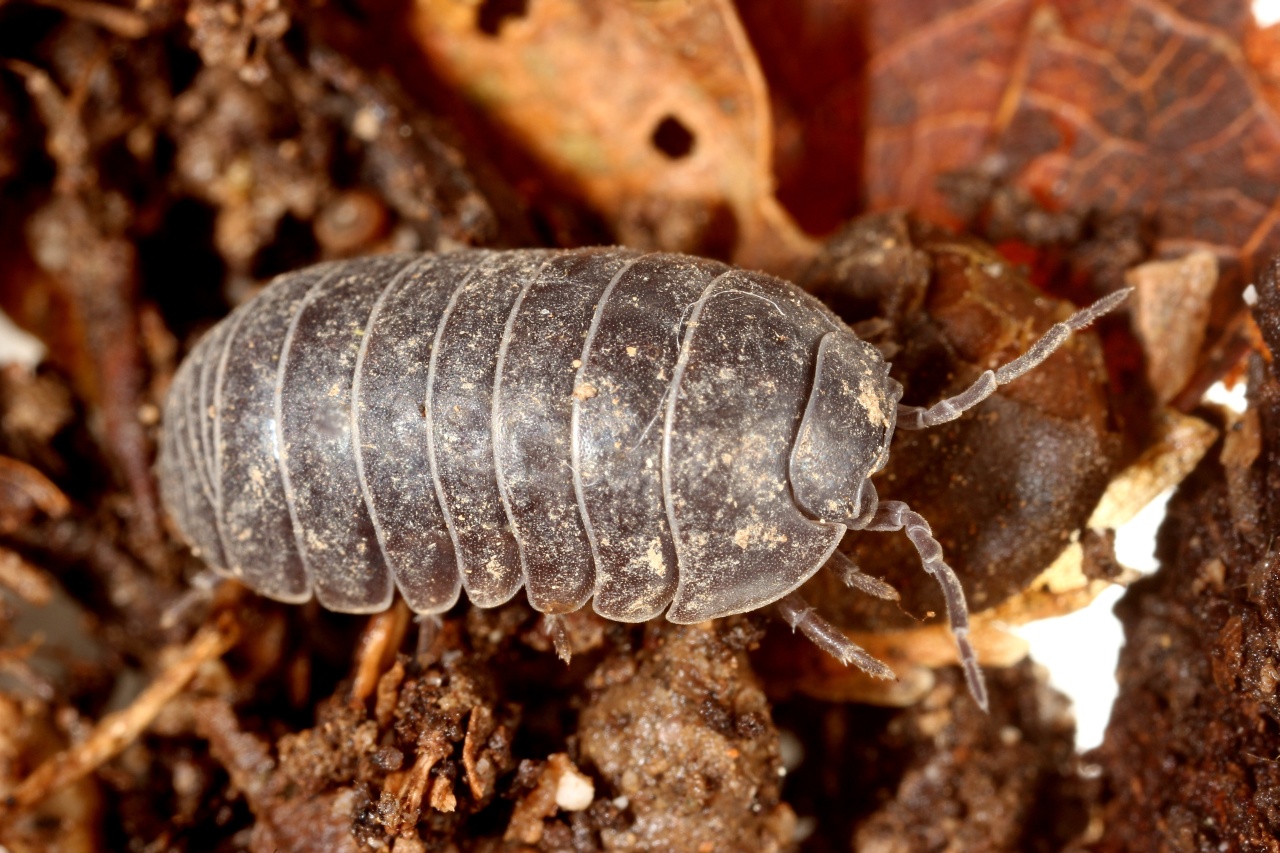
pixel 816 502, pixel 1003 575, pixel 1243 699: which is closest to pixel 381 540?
pixel 816 502

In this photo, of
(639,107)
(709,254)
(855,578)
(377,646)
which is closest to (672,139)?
(639,107)

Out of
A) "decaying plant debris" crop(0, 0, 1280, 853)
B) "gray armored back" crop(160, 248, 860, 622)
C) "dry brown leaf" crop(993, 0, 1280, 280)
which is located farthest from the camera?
"dry brown leaf" crop(993, 0, 1280, 280)

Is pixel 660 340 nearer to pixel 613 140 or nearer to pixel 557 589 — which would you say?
pixel 557 589

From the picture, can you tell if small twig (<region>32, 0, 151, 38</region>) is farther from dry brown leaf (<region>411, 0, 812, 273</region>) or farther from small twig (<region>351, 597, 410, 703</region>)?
small twig (<region>351, 597, 410, 703</region>)

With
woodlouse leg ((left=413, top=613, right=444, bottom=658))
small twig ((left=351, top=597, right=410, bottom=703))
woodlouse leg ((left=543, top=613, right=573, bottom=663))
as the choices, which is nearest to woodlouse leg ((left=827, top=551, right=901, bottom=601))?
woodlouse leg ((left=543, top=613, right=573, bottom=663))

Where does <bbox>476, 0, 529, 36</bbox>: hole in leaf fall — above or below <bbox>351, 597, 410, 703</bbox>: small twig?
above

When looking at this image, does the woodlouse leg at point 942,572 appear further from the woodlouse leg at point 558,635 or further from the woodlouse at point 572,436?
the woodlouse leg at point 558,635

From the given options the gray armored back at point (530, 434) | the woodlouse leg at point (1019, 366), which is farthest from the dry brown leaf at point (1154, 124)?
the gray armored back at point (530, 434)
